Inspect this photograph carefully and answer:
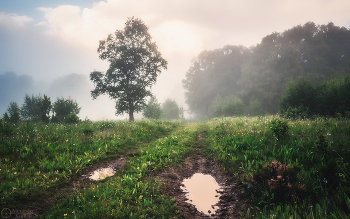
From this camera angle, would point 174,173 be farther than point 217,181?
Yes

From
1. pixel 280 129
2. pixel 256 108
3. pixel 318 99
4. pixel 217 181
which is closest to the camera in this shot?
pixel 217 181

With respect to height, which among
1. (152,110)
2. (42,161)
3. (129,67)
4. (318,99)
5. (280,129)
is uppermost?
(129,67)

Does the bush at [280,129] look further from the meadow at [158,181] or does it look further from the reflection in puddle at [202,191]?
the reflection in puddle at [202,191]

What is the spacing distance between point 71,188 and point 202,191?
11.5 ft

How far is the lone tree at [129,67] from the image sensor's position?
18312 mm

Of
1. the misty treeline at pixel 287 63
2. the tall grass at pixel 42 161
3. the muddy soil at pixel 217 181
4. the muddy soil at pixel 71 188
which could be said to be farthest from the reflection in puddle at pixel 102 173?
the misty treeline at pixel 287 63

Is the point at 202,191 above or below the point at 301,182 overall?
below

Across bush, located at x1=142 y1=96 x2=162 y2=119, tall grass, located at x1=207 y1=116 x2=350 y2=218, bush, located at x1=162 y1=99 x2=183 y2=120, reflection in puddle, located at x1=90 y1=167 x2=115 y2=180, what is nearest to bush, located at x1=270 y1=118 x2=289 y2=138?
tall grass, located at x1=207 y1=116 x2=350 y2=218

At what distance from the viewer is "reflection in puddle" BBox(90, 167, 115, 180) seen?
4434 mm

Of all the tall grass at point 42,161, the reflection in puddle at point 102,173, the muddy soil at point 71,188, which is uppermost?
the tall grass at point 42,161

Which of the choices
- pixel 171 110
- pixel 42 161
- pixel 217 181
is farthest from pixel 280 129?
pixel 171 110

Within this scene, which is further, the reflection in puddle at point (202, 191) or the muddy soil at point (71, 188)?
the reflection in puddle at point (202, 191)

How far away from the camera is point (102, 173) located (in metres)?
4.72

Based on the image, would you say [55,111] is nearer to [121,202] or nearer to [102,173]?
[102,173]
